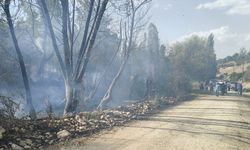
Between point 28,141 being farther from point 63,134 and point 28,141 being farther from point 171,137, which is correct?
point 171,137

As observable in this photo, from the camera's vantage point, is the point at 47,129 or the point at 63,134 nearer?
the point at 63,134

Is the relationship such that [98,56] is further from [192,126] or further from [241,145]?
[241,145]

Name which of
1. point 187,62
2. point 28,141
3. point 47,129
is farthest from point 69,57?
point 187,62

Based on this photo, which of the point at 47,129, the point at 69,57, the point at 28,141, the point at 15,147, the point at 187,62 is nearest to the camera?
the point at 15,147

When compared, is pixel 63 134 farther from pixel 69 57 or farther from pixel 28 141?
pixel 69 57

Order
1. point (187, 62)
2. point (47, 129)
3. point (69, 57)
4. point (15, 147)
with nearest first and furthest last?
point (15, 147) < point (47, 129) < point (69, 57) < point (187, 62)

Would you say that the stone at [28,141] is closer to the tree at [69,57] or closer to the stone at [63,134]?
the stone at [63,134]

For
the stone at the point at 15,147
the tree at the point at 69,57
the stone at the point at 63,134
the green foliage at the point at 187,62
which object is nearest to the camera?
the stone at the point at 15,147

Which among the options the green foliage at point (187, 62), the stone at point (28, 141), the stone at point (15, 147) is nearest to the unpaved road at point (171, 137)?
the stone at point (28, 141)

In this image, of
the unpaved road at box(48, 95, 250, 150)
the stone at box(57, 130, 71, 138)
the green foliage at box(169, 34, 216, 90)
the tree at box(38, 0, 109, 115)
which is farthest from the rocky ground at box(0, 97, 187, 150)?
the green foliage at box(169, 34, 216, 90)

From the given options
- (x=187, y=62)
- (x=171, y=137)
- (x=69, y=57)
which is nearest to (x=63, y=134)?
(x=171, y=137)

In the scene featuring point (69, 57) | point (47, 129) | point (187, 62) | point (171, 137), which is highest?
point (187, 62)

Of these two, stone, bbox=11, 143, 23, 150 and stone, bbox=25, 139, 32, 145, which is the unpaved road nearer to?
stone, bbox=25, 139, 32, 145

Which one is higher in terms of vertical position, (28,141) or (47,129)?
(47,129)
